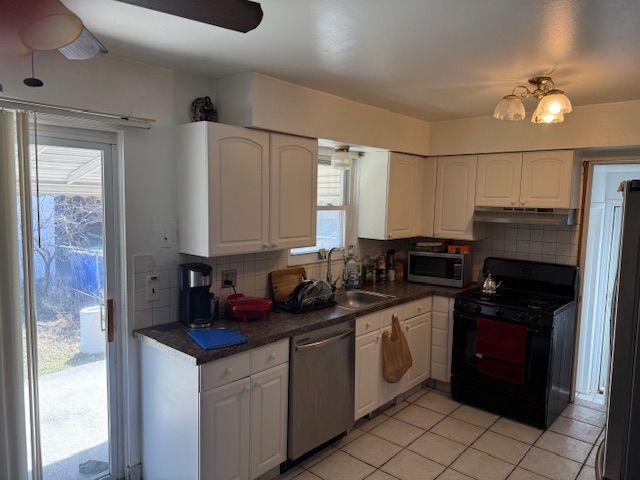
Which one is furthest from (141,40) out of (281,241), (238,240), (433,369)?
(433,369)

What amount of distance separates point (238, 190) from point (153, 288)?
740 millimetres

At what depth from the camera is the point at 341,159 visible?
11.9ft

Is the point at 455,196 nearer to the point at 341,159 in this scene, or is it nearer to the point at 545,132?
the point at 545,132

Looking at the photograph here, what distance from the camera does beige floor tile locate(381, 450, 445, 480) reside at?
270 centimetres

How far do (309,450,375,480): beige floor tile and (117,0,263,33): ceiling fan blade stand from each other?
2.48 metres

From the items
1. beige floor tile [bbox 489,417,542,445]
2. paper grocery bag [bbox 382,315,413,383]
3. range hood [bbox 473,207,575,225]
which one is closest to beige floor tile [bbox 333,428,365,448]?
paper grocery bag [bbox 382,315,413,383]

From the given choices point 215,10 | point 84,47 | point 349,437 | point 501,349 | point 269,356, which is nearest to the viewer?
point 215,10

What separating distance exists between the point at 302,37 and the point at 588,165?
2.70 m

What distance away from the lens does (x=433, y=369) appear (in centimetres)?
390

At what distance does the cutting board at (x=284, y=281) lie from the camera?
3137 mm

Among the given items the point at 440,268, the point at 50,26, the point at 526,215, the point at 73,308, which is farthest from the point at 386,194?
the point at 50,26

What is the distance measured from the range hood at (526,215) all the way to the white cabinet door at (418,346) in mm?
982

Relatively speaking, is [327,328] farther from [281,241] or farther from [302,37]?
[302,37]

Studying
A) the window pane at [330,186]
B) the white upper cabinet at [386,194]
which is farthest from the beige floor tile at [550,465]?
the window pane at [330,186]
